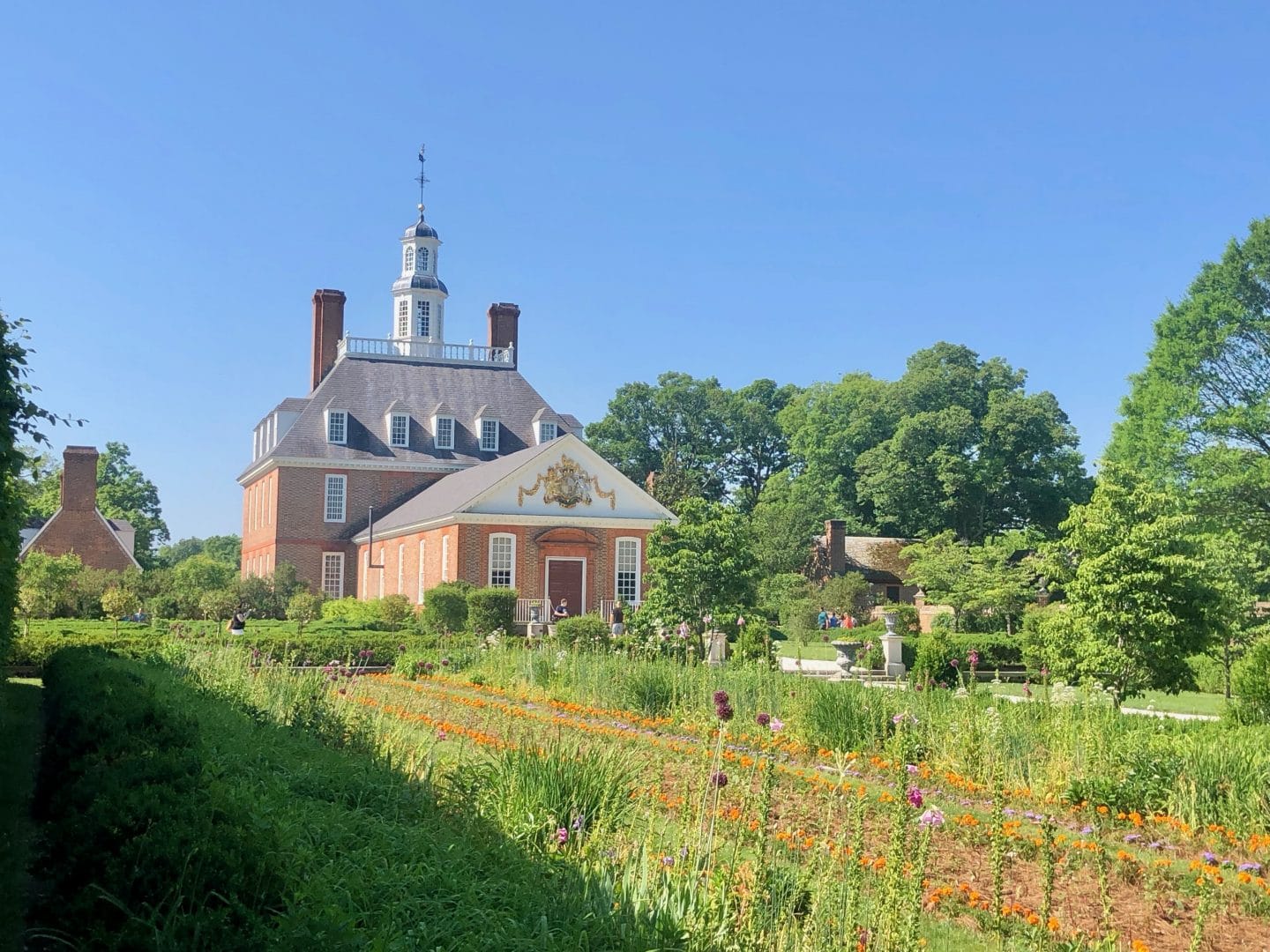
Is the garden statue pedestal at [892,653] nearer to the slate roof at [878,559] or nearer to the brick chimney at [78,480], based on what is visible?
the slate roof at [878,559]

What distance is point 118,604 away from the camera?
34.1 m

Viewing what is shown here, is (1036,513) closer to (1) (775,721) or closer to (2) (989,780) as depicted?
(2) (989,780)

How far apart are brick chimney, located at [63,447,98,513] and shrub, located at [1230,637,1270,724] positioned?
44198 millimetres

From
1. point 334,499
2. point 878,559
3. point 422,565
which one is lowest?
point 422,565

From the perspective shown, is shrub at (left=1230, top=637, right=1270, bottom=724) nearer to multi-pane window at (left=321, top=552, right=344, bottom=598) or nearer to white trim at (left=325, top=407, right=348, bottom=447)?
Result: multi-pane window at (left=321, top=552, right=344, bottom=598)

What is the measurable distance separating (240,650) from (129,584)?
26.5 m

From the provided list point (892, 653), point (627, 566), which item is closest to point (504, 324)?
point (627, 566)

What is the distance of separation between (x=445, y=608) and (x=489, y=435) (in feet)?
59.6

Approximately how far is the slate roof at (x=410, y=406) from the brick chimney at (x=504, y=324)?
319cm

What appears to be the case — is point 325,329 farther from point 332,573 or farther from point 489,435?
point 332,573

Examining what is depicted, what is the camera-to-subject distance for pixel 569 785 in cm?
637

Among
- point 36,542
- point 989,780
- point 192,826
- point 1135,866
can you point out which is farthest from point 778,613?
point 192,826

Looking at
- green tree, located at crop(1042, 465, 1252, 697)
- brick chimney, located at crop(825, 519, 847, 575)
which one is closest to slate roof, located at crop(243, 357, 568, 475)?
brick chimney, located at crop(825, 519, 847, 575)

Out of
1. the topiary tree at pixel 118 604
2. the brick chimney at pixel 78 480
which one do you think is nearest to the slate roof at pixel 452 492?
the topiary tree at pixel 118 604
